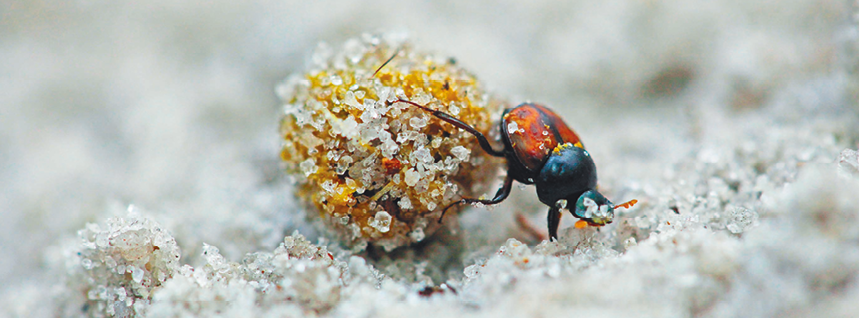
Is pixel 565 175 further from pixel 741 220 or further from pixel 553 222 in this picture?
pixel 741 220

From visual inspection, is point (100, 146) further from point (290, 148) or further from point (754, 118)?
point (754, 118)

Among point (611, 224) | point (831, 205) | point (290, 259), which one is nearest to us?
point (831, 205)

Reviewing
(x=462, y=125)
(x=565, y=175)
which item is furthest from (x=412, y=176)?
(x=565, y=175)

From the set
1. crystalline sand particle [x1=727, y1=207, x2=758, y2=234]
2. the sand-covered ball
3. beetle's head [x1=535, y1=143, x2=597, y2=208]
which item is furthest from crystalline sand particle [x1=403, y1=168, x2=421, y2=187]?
crystalline sand particle [x1=727, y1=207, x2=758, y2=234]

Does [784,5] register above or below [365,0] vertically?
below

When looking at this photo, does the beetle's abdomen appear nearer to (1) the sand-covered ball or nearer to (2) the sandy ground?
(1) the sand-covered ball

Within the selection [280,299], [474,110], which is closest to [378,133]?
[474,110]
